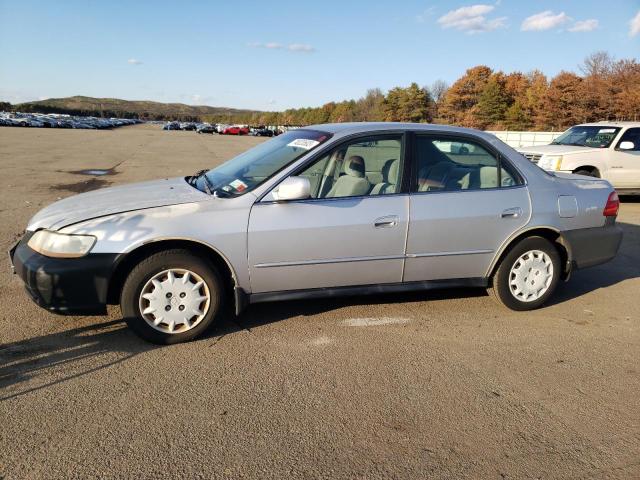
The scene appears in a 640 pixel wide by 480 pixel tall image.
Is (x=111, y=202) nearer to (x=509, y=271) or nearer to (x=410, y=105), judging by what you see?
(x=509, y=271)

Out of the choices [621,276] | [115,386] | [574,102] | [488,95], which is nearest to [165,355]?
[115,386]

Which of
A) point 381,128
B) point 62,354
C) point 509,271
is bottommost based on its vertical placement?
point 62,354

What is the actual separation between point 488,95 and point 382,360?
2905 inches

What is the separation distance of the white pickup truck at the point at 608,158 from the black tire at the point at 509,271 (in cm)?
643

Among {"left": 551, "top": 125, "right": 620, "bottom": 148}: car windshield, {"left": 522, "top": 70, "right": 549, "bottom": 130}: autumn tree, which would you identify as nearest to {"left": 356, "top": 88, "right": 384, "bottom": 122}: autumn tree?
{"left": 522, "top": 70, "right": 549, "bottom": 130}: autumn tree

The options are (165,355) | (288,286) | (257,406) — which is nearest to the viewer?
(257,406)

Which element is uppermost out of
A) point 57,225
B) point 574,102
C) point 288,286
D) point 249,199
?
point 574,102

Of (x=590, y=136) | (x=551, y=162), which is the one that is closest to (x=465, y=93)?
(x=590, y=136)

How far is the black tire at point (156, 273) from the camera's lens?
3.59 metres

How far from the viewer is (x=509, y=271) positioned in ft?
14.7

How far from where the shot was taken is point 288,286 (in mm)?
3947

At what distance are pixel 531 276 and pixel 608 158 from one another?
7.51 m

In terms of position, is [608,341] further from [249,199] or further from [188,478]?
[188,478]

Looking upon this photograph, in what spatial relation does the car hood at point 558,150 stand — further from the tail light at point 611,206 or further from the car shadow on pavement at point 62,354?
the car shadow on pavement at point 62,354
